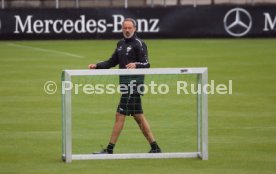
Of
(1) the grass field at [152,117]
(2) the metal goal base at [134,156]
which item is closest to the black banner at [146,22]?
(1) the grass field at [152,117]

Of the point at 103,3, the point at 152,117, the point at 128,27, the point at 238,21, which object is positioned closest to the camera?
the point at 128,27

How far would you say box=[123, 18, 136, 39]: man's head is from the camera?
510 inches

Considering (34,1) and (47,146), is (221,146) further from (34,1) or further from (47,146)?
(34,1)

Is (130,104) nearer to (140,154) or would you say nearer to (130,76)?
(130,76)

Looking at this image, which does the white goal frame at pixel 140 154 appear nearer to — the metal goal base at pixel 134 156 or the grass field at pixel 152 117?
the metal goal base at pixel 134 156

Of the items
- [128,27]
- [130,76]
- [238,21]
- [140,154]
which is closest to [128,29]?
[128,27]

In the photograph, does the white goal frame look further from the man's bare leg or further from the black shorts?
the black shorts

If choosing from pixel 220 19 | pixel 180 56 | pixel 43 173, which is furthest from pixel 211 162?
pixel 220 19

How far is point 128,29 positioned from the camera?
42.6 ft

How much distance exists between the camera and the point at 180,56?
2862cm

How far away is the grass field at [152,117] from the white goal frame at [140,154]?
0.15m

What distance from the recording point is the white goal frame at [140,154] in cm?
1263

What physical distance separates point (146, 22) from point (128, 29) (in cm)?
2280

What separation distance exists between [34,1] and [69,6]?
1.95m
